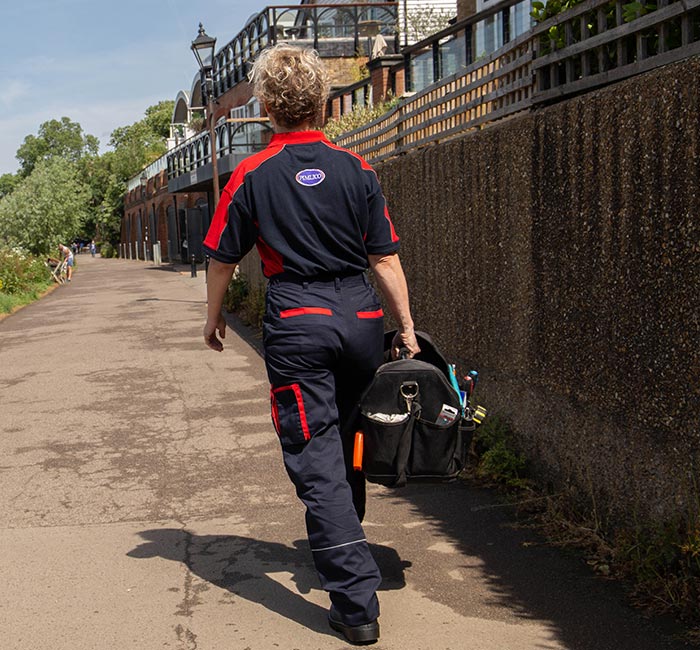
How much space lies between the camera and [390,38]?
30688mm

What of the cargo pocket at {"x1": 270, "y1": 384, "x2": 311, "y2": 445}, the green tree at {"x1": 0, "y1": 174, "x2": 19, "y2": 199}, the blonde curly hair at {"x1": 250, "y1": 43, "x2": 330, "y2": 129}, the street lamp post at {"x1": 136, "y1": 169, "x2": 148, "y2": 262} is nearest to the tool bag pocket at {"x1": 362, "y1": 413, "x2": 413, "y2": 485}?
the cargo pocket at {"x1": 270, "y1": 384, "x2": 311, "y2": 445}

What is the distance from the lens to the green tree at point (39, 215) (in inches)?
1679

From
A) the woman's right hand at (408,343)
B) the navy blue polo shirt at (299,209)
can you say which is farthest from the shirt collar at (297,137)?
the woman's right hand at (408,343)

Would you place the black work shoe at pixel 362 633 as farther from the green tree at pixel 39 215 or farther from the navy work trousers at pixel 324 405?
the green tree at pixel 39 215

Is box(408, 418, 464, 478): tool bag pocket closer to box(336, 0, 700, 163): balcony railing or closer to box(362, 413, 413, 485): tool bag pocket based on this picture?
box(362, 413, 413, 485): tool bag pocket

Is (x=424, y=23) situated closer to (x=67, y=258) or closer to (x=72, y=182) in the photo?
(x=67, y=258)

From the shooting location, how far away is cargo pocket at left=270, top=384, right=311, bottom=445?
3711 millimetres

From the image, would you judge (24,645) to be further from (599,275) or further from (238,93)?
(238,93)

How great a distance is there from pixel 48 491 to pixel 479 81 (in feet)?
13.4

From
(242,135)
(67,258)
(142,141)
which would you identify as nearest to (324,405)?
(242,135)

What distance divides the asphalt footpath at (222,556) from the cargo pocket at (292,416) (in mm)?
755

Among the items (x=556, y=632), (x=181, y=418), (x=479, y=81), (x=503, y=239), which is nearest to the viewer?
(x=556, y=632)

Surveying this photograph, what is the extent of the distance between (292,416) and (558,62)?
2996 mm

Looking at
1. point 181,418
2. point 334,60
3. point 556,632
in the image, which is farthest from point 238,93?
point 556,632
